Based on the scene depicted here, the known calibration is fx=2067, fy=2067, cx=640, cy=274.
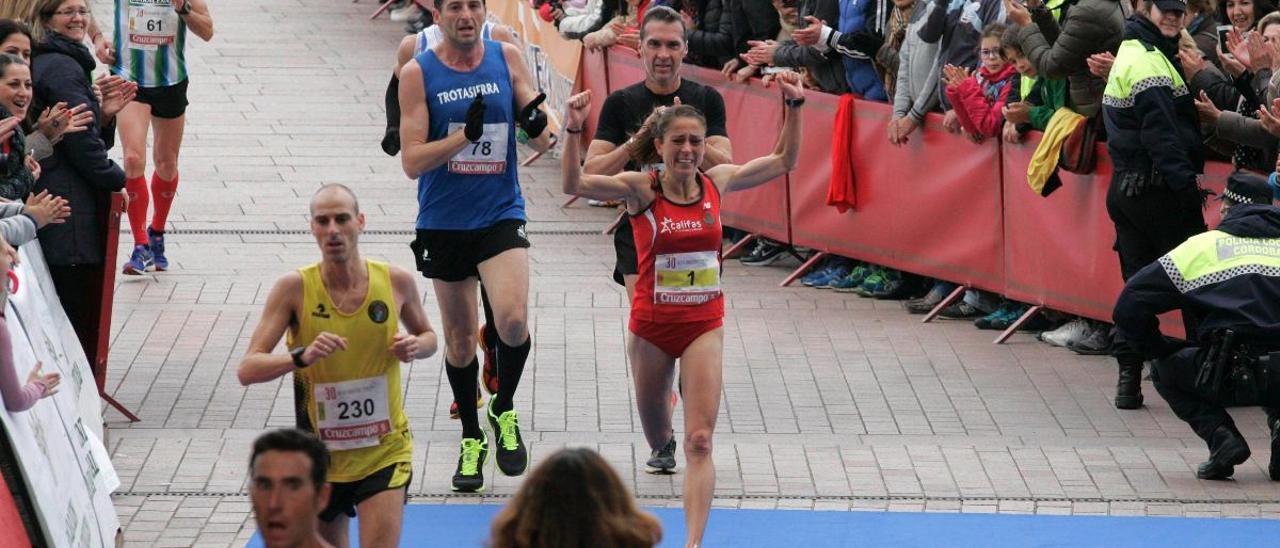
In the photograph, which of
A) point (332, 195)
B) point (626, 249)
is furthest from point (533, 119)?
point (332, 195)

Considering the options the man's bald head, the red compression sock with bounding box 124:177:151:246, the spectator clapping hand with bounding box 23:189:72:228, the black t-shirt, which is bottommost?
the red compression sock with bounding box 124:177:151:246

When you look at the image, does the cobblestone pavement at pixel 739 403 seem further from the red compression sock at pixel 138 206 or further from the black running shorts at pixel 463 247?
the black running shorts at pixel 463 247

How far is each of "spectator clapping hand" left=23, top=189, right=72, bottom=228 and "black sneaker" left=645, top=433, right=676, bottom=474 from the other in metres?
2.69

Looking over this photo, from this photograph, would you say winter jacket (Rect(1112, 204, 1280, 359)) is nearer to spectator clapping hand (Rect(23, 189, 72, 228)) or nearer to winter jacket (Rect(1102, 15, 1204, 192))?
winter jacket (Rect(1102, 15, 1204, 192))

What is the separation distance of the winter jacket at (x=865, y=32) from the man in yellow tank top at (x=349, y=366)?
651 centimetres

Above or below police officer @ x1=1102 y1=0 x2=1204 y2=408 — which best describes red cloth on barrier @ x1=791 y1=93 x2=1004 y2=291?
below

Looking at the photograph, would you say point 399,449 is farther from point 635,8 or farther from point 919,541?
point 635,8

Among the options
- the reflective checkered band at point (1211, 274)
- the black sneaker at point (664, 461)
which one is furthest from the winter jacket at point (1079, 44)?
the black sneaker at point (664, 461)

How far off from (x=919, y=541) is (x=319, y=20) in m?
18.5

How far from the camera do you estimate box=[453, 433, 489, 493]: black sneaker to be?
869 cm

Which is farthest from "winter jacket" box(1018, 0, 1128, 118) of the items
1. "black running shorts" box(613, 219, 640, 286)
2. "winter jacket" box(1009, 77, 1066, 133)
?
"black running shorts" box(613, 219, 640, 286)

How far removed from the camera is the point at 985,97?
11750mm

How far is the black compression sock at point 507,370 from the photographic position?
883 cm

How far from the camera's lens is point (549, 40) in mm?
17828
